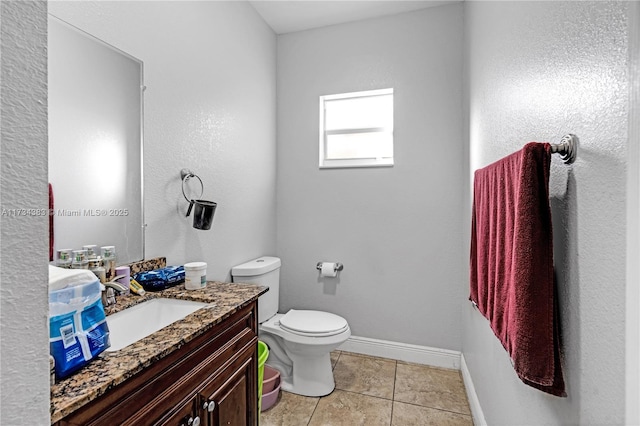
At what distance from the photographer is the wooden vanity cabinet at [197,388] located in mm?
727

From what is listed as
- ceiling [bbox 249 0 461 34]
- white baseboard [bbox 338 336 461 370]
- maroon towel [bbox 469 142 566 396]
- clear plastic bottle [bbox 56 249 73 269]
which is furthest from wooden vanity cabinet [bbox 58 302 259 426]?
ceiling [bbox 249 0 461 34]

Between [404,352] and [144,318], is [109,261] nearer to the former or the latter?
[144,318]

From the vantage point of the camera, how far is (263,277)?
2.13 m

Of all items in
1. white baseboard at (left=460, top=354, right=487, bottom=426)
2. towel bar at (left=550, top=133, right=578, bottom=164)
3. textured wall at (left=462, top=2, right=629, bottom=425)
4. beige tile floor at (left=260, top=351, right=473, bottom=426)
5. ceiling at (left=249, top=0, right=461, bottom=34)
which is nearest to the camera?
textured wall at (left=462, top=2, right=629, bottom=425)

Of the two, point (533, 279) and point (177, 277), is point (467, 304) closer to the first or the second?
point (533, 279)

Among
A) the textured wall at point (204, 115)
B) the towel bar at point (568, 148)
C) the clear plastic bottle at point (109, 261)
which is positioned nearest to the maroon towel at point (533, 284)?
the towel bar at point (568, 148)

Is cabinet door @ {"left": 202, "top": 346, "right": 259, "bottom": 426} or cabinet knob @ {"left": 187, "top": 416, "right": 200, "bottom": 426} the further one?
cabinet door @ {"left": 202, "top": 346, "right": 259, "bottom": 426}

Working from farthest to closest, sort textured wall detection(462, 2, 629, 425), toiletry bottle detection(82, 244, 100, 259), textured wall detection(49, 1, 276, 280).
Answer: textured wall detection(49, 1, 276, 280), toiletry bottle detection(82, 244, 100, 259), textured wall detection(462, 2, 629, 425)

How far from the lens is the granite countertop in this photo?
633 millimetres

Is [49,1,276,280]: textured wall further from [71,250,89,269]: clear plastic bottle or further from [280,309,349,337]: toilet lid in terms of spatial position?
[280,309,349,337]: toilet lid

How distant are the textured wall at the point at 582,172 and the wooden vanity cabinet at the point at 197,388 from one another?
995 mm

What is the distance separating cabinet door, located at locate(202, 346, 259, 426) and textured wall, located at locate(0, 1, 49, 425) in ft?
2.34

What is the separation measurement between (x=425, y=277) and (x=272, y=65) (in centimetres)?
213

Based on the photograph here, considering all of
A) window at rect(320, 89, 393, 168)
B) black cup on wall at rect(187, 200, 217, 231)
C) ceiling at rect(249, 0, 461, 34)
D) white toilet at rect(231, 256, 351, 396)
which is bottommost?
white toilet at rect(231, 256, 351, 396)
